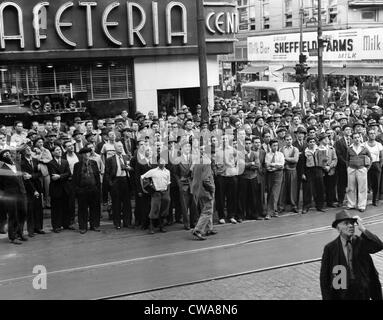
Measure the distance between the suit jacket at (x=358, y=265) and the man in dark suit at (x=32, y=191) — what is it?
6771mm

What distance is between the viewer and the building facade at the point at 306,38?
110 feet

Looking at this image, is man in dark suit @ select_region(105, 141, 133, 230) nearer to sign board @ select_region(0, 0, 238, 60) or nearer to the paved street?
the paved street

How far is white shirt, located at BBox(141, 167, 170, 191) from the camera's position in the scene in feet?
37.5

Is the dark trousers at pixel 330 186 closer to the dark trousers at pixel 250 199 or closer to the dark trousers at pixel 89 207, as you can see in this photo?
the dark trousers at pixel 250 199

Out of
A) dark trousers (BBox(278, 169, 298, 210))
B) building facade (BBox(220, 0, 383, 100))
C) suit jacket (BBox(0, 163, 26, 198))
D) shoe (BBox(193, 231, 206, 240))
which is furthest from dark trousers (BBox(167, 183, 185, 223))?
building facade (BBox(220, 0, 383, 100))

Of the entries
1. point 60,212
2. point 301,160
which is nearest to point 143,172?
point 60,212

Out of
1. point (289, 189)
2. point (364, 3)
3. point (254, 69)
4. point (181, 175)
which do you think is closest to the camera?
point (181, 175)

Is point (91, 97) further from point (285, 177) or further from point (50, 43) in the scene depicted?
point (285, 177)

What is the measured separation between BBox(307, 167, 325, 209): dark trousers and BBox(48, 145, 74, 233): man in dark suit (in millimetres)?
5174

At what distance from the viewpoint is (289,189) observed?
13133 mm

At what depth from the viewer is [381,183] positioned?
1394 centimetres

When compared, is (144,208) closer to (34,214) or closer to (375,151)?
(34,214)

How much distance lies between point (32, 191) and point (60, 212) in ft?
2.65
